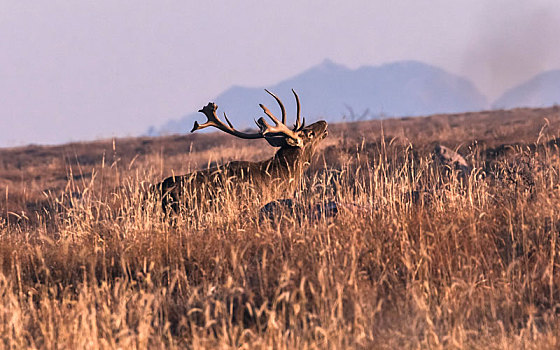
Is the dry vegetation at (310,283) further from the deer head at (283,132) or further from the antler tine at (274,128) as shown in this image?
the deer head at (283,132)

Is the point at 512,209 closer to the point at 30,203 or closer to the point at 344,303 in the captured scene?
the point at 344,303

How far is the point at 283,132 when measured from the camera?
10.1m

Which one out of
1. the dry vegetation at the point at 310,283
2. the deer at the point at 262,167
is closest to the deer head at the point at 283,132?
the deer at the point at 262,167

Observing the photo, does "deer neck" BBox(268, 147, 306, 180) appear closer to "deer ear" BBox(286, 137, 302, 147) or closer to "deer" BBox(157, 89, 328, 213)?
"deer" BBox(157, 89, 328, 213)

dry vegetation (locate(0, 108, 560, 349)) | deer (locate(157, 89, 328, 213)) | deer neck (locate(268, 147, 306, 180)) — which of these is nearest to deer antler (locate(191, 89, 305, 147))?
A: deer (locate(157, 89, 328, 213))

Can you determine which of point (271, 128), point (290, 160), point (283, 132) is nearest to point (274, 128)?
point (271, 128)

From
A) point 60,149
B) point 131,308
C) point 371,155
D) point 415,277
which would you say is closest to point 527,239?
point 415,277

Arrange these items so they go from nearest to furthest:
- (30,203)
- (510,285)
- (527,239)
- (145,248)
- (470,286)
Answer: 1. (470,286)
2. (510,285)
3. (527,239)
4. (145,248)
5. (30,203)

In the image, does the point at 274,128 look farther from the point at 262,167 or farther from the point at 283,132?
the point at 262,167

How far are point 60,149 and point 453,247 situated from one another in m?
35.2

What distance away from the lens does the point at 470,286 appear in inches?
194

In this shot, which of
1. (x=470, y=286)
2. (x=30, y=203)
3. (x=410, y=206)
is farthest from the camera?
(x=30, y=203)

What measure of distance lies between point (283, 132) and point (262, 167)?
0.63 metres

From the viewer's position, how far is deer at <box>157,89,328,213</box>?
909cm
